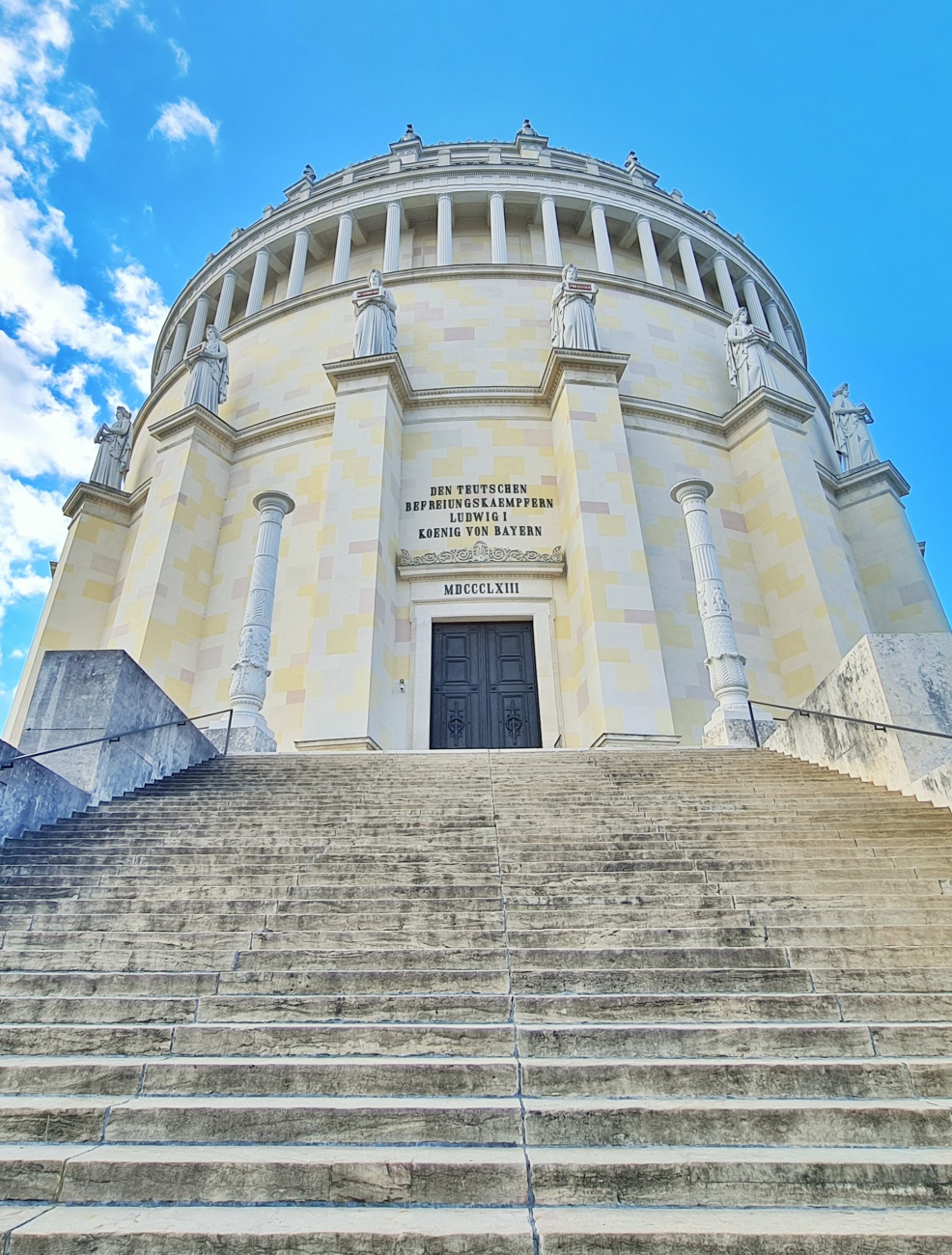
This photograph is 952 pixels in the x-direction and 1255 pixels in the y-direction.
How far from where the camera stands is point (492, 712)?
1545cm

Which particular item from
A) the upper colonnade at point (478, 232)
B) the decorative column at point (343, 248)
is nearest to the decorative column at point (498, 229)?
the upper colonnade at point (478, 232)

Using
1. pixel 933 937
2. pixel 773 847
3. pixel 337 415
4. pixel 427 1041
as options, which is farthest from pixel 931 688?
pixel 337 415

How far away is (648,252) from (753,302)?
462 cm

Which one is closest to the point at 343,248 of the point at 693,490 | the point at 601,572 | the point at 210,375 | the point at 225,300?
the point at 225,300

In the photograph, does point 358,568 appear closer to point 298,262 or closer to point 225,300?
point 298,262

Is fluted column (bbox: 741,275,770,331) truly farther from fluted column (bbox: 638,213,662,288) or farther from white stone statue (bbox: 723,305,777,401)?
white stone statue (bbox: 723,305,777,401)

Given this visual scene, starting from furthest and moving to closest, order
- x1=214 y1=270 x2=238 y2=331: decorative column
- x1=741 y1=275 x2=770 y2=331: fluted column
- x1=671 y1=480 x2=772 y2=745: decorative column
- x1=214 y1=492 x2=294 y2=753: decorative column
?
x1=741 y1=275 x2=770 y2=331: fluted column, x1=214 y1=270 x2=238 y2=331: decorative column, x1=214 y1=492 x2=294 y2=753: decorative column, x1=671 y1=480 x2=772 y2=745: decorative column

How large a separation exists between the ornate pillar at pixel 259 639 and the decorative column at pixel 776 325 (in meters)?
20.3

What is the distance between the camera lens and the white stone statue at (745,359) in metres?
19.8

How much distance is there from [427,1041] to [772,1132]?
5.13ft

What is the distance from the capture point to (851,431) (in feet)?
75.9

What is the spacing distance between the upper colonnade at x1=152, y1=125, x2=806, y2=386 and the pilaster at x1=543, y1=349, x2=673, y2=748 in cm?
648

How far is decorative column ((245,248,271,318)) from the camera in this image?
Result: 24.0m

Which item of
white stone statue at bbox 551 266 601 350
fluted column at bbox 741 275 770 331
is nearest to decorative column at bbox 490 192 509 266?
white stone statue at bbox 551 266 601 350
